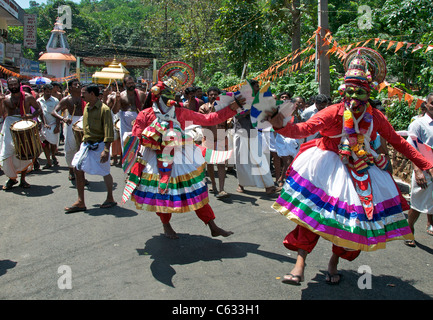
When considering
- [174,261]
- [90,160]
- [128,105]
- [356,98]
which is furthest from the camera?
[128,105]

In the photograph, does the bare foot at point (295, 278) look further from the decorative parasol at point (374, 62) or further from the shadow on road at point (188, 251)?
the decorative parasol at point (374, 62)

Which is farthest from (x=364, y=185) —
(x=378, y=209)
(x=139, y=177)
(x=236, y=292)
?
(x=139, y=177)

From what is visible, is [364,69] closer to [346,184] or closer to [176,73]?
[346,184]

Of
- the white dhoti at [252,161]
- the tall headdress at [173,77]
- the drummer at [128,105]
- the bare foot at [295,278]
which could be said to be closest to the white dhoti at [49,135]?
the drummer at [128,105]

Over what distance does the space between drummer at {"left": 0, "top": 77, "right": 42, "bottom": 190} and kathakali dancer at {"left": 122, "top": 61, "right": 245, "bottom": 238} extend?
4.07 m

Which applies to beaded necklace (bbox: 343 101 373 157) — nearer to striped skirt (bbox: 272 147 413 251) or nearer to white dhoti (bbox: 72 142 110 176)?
striped skirt (bbox: 272 147 413 251)

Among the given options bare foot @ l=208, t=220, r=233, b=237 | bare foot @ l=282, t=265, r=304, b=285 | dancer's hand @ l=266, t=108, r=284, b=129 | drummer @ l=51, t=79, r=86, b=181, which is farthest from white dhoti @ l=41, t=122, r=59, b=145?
bare foot @ l=282, t=265, r=304, b=285

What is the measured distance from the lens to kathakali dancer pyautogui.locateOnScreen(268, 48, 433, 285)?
12.8 ft

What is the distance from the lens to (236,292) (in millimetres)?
4129

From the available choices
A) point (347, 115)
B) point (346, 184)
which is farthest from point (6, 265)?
point (347, 115)

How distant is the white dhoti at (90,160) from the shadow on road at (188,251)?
1848 millimetres

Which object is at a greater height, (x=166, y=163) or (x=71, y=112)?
(x=71, y=112)

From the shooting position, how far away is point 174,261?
4.93 metres

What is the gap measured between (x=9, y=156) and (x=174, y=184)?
16.0 feet
